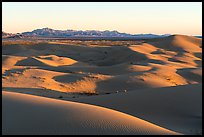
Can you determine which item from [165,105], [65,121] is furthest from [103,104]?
[65,121]

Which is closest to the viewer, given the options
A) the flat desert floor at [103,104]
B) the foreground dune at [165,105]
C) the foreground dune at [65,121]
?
the foreground dune at [65,121]

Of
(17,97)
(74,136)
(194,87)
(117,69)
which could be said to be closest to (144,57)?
(117,69)

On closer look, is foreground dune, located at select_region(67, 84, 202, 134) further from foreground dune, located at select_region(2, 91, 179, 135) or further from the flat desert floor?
foreground dune, located at select_region(2, 91, 179, 135)

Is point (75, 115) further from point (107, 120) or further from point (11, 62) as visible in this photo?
point (11, 62)

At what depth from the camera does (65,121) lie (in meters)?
6.18

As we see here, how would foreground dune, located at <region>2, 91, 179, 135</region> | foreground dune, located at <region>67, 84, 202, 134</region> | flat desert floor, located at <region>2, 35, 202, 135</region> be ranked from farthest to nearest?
foreground dune, located at <region>67, 84, 202, 134</region>, flat desert floor, located at <region>2, 35, 202, 135</region>, foreground dune, located at <region>2, 91, 179, 135</region>

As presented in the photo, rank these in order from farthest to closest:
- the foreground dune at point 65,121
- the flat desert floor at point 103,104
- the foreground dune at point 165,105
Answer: the foreground dune at point 165,105 < the flat desert floor at point 103,104 < the foreground dune at point 65,121

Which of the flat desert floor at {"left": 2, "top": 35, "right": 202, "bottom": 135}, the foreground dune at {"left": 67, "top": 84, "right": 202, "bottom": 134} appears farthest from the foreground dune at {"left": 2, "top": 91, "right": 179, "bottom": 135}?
the foreground dune at {"left": 67, "top": 84, "right": 202, "bottom": 134}

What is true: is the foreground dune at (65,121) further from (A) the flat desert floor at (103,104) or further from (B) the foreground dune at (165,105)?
(B) the foreground dune at (165,105)

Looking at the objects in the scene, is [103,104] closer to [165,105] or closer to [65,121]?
[165,105]

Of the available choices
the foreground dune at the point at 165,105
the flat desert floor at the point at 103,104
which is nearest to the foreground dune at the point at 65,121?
the flat desert floor at the point at 103,104

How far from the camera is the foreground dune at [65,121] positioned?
5871 mm

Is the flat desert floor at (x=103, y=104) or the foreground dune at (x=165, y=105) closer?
the flat desert floor at (x=103, y=104)

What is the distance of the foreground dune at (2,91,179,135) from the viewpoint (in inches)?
231
